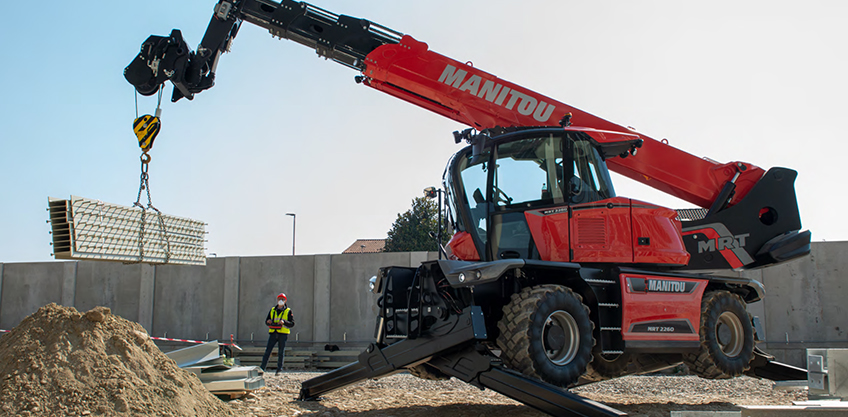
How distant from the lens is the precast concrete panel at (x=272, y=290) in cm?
1842

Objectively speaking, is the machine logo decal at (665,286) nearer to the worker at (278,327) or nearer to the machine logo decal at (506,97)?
the machine logo decal at (506,97)

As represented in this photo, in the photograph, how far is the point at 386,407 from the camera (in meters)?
→ 7.97

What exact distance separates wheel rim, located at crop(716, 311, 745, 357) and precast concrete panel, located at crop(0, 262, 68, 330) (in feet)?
61.8

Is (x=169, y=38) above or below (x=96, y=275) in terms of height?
above

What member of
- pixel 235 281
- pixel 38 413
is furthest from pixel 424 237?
pixel 38 413

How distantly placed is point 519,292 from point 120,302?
54.6 ft

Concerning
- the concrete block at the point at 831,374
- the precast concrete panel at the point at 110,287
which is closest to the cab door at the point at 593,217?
the concrete block at the point at 831,374

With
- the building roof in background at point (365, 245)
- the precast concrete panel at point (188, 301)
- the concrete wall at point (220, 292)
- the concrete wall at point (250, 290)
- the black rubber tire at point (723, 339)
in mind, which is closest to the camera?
the black rubber tire at point (723, 339)

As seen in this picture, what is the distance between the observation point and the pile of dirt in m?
5.30

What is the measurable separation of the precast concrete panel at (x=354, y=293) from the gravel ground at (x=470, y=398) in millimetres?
6306

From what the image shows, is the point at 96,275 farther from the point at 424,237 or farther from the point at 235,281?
the point at 424,237

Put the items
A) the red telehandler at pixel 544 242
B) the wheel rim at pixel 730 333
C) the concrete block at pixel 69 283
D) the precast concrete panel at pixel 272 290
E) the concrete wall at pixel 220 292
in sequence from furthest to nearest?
the concrete block at pixel 69 283, the precast concrete panel at pixel 272 290, the concrete wall at pixel 220 292, the wheel rim at pixel 730 333, the red telehandler at pixel 544 242

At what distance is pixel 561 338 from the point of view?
6551mm

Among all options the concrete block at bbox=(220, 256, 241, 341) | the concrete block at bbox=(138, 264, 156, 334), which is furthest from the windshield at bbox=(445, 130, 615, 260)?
the concrete block at bbox=(138, 264, 156, 334)
